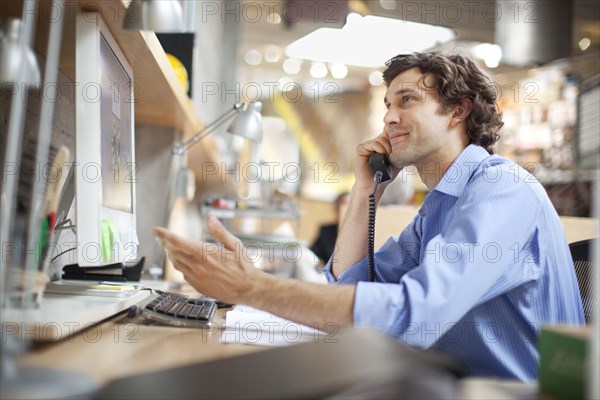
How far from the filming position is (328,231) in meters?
4.22

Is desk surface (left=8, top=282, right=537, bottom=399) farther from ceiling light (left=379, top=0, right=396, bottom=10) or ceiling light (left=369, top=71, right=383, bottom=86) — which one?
Answer: ceiling light (left=369, top=71, right=383, bottom=86)

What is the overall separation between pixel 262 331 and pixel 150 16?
1.94ft

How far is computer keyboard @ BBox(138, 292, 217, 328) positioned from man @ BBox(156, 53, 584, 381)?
0.21 meters

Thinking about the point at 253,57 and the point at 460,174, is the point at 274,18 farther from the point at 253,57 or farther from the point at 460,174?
the point at 460,174

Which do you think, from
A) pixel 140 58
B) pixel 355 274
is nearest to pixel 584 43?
pixel 355 274

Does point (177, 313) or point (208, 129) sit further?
point (208, 129)

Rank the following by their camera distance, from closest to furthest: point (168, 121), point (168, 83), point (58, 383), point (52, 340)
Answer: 1. point (58, 383)
2. point (52, 340)
3. point (168, 83)
4. point (168, 121)

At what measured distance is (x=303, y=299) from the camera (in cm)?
92

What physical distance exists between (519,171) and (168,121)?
4.48 ft

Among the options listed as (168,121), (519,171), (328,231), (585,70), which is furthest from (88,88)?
(585,70)

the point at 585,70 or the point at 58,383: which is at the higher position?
the point at 585,70

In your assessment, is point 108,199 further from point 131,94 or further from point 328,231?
point 328,231

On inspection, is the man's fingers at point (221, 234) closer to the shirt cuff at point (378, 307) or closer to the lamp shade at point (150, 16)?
the shirt cuff at point (378, 307)

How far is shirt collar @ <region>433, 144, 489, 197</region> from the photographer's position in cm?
125
